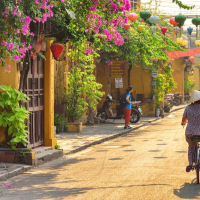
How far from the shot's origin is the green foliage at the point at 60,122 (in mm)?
21578

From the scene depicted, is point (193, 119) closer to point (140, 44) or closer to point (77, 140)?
point (77, 140)

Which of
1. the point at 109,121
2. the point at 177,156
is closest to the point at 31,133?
the point at 177,156

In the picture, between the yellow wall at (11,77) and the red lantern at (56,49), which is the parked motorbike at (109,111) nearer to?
the red lantern at (56,49)

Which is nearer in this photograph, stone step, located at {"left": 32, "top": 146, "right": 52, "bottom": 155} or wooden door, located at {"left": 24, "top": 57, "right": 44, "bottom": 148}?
stone step, located at {"left": 32, "top": 146, "right": 52, "bottom": 155}

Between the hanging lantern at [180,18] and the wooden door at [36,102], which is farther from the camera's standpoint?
the hanging lantern at [180,18]

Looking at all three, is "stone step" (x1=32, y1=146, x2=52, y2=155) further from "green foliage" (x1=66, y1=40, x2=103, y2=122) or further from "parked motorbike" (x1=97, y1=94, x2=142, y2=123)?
"parked motorbike" (x1=97, y1=94, x2=142, y2=123)

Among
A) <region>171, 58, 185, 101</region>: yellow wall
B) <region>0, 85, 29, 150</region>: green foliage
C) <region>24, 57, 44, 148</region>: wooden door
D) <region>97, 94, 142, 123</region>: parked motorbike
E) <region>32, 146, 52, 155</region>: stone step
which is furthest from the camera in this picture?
<region>171, 58, 185, 101</region>: yellow wall

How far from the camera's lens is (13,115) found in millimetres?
12938

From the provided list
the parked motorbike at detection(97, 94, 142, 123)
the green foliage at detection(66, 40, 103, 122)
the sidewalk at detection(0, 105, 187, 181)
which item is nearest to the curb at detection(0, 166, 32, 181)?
the sidewalk at detection(0, 105, 187, 181)

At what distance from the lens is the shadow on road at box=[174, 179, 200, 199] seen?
9008mm

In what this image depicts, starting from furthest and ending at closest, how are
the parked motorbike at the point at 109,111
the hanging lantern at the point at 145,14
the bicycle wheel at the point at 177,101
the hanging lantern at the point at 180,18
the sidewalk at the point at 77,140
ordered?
the bicycle wheel at the point at 177,101 < the parked motorbike at the point at 109,111 < the hanging lantern at the point at 145,14 < the hanging lantern at the point at 180,18 < the sidewalk at the point at 77,140

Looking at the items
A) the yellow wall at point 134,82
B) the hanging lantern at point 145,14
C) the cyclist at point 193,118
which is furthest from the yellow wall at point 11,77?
the yellow wall at point 134,82

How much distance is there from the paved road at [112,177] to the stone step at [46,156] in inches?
7.5

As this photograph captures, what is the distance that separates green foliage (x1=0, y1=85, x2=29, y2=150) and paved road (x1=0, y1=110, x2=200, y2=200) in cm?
84
